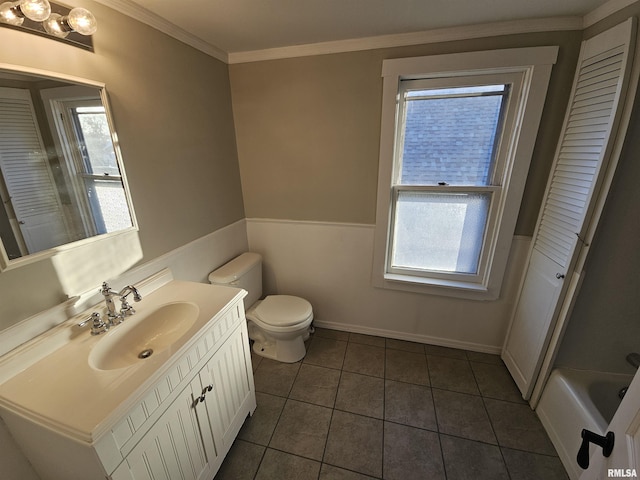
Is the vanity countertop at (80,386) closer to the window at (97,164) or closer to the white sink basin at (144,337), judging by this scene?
the white sink basin at (144,337)

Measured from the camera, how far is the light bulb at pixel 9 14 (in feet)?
2.61

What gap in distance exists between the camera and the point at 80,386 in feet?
2.66

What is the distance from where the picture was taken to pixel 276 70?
1.76 meters

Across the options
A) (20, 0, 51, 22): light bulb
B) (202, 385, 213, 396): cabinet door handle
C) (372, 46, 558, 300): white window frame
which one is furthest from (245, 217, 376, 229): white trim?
(20, 0, 51, 22): light bulb

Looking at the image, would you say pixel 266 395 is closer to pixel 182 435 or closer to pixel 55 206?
pixel 182 435

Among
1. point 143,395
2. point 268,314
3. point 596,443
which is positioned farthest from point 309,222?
point 596,443

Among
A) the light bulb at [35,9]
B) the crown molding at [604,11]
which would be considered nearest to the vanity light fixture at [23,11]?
the light bulb at [35,9]

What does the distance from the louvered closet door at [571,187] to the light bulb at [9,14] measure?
7.24 feet

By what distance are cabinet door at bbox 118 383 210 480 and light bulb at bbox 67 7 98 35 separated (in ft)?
4.42

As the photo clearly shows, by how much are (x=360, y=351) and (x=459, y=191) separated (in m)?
1.39

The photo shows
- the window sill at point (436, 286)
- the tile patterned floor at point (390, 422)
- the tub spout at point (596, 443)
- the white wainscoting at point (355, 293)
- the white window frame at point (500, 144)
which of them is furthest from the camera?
the white wainscoting at point (355, 293)

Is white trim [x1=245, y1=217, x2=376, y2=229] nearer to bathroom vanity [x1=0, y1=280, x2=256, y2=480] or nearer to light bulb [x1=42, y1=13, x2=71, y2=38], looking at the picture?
bathroom vanity [x1=0, y1=280, x2=256, y2=480]

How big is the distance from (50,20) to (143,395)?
1289mm

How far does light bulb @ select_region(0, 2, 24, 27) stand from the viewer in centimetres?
80
